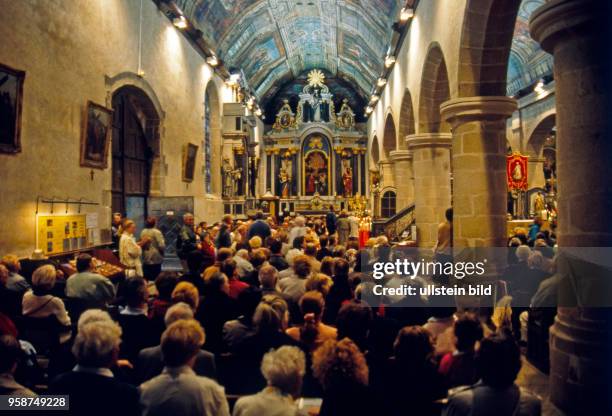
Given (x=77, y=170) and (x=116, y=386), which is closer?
(x=116, y=386)

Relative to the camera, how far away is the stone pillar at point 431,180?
12953 millimetres

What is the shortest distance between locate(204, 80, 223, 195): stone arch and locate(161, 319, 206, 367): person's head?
57.6ft

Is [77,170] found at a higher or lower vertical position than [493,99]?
A: lower

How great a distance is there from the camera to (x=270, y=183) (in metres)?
35.9

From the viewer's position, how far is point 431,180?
1291 cm

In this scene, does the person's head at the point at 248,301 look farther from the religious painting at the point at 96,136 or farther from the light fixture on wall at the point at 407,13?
the light fixture on wall at the point at 407,13

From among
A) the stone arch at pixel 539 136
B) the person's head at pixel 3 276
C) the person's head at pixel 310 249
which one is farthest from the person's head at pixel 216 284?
the stone arch at pixel 539 136

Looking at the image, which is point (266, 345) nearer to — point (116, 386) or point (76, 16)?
point (116, 386)

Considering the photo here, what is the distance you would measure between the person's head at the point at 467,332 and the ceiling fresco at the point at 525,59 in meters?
14.7

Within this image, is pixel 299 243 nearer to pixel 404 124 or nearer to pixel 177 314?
pixel 177 314

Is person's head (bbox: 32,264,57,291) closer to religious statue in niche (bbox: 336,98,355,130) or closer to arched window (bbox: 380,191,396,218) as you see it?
arched window (bbox: 380,191,396,218)

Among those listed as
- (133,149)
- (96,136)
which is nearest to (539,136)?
(133,149)

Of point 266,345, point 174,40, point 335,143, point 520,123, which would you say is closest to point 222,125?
point 174,40

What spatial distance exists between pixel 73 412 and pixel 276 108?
3419 centimetres
